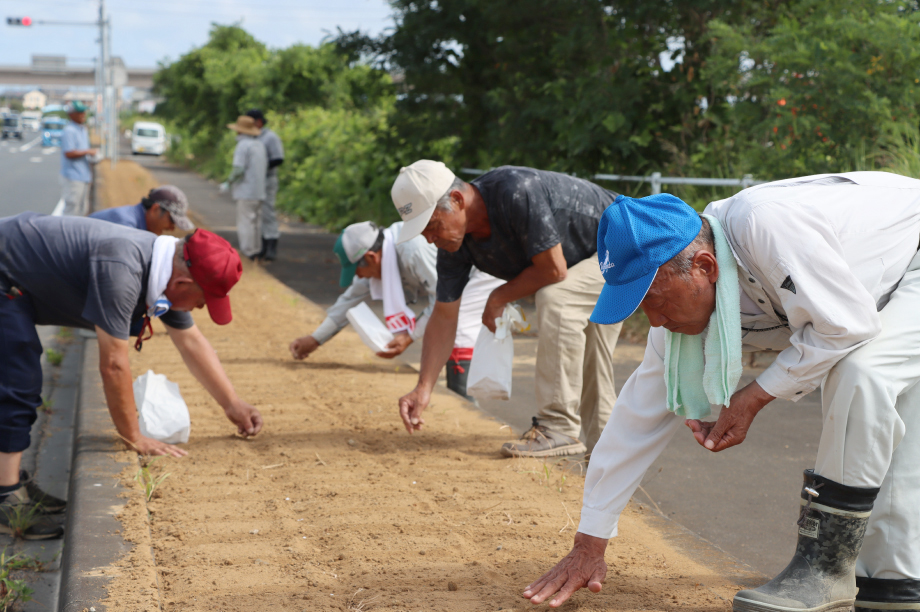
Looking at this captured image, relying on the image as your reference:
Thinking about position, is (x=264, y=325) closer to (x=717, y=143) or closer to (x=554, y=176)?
(x=554, y=176)

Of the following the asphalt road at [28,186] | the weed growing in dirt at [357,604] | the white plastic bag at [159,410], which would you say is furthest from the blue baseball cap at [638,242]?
the asphalt road at [28,186]

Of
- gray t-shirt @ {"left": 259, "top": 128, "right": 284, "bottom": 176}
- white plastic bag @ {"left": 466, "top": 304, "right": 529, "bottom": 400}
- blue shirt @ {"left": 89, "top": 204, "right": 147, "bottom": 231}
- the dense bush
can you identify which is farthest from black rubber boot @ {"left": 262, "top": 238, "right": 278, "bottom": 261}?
white plastic bag @ {"left": 466, "top": 304, "right": 529, "bottom": 400}

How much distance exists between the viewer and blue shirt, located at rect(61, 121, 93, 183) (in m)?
10.9

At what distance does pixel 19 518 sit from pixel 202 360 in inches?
41.4

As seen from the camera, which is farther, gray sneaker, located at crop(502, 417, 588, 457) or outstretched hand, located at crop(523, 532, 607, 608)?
gray sneaker, located at crop(502, 417, 588, 457)

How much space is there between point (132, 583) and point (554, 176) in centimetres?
257

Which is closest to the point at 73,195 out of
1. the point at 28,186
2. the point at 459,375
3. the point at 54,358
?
the point at 54,358

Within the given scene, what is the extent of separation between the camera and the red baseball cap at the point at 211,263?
3.67 meters

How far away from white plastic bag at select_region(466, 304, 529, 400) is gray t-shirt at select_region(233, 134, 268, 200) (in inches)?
296

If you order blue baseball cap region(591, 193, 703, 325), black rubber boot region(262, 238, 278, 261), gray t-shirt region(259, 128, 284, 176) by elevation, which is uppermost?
blue baseball cap region(591, 193, 703, 325)

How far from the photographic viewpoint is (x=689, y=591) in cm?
281

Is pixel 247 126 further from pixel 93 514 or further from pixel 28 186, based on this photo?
pixel 28 186

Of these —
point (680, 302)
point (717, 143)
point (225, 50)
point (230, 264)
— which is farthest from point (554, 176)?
point (225, 50)

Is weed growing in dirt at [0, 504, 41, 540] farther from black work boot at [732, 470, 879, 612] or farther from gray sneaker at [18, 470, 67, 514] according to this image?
black work boot at [732, 470, 879, 612]
